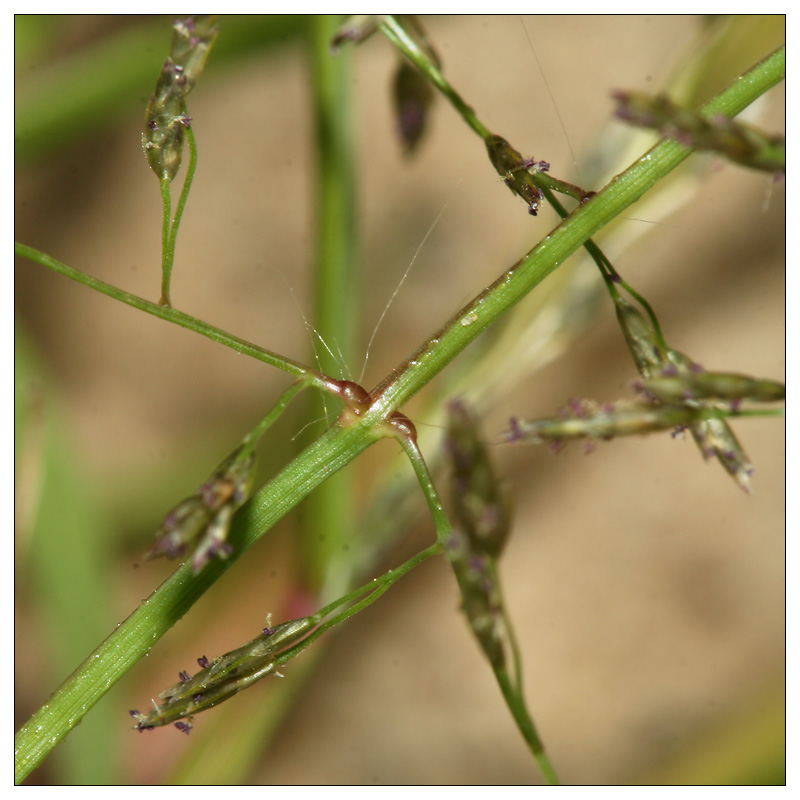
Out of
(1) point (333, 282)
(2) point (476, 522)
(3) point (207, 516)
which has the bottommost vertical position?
(2) point (476, 522)

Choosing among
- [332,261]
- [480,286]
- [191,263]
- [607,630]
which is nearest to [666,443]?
[607,630]

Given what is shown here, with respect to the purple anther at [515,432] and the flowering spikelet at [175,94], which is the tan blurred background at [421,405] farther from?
the purple anther at [515,432]

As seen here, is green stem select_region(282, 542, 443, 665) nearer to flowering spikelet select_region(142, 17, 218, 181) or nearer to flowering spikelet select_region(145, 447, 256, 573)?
flowering spikelet select_region(145, 447, 256, 573)

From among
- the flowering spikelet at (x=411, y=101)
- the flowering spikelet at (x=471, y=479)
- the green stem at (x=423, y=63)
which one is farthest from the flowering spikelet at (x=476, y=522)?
the flowering spikelet at (x=411, y=101)

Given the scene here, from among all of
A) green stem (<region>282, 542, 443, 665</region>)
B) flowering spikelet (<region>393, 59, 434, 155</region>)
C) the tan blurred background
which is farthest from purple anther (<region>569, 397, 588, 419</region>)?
the tan blurred background

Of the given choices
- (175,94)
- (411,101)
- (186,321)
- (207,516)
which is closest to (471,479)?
(207,516)

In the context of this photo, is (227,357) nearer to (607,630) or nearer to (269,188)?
(269,188)

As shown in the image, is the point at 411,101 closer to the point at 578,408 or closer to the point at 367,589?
the point at 578,408
